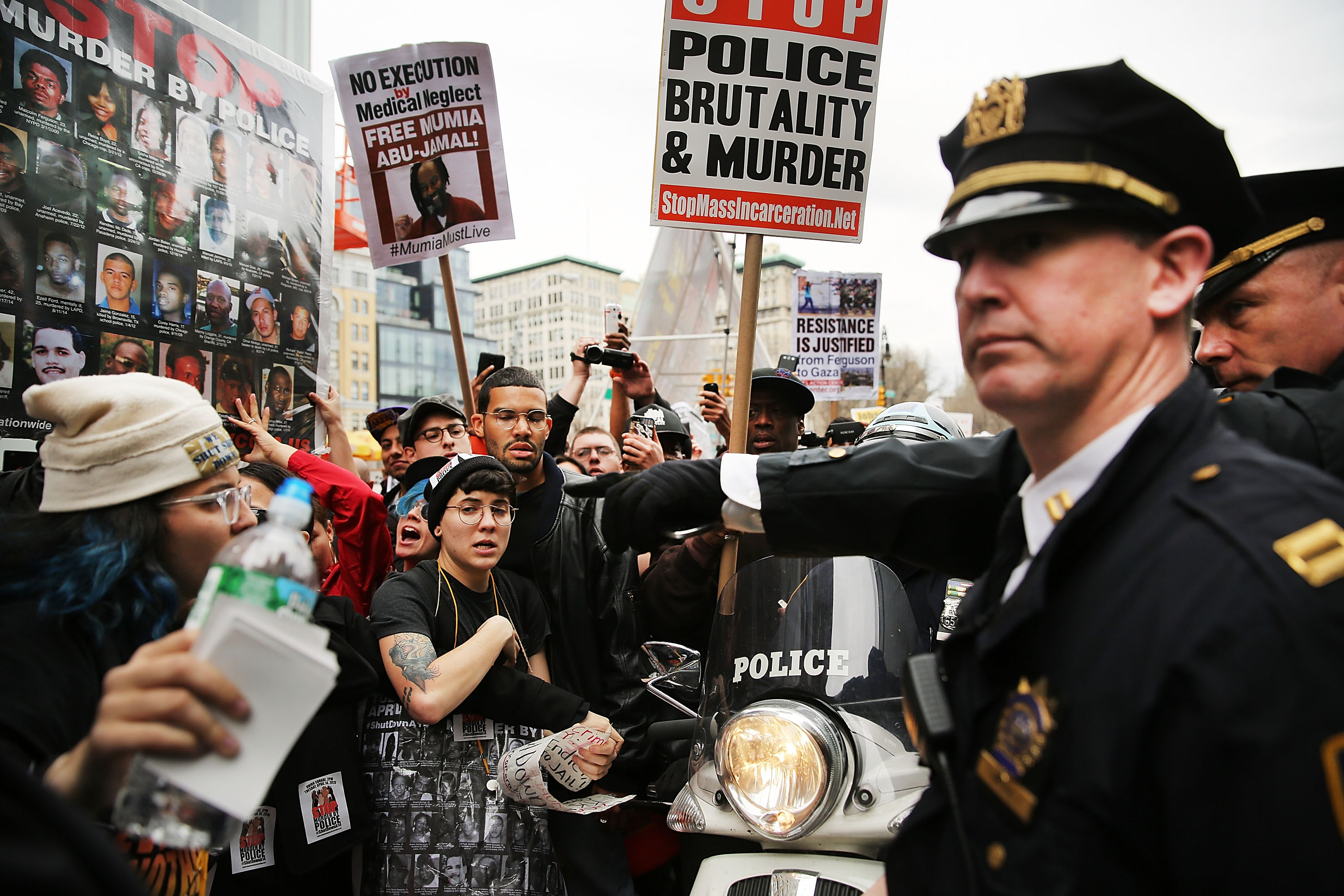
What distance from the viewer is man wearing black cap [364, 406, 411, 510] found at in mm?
5898

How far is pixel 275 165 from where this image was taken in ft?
13.7

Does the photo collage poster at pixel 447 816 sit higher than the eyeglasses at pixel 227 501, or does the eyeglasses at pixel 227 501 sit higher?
the eyeglasses at pixel 227 501

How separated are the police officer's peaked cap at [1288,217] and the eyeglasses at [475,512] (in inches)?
103

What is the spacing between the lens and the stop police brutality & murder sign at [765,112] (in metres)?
3.37

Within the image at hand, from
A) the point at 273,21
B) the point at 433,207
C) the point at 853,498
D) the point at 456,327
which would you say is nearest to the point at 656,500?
the point at 853,498

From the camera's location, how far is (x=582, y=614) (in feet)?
12.0

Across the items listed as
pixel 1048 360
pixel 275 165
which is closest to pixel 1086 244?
pixel 1048 360

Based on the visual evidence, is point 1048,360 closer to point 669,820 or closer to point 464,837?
point 669,820

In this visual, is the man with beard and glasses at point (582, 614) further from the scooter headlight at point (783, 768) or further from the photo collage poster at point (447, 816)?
the scooter headlight at point (783, 768)

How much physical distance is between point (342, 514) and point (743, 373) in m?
2.28

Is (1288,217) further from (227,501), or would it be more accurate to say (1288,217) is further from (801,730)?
(227,501)

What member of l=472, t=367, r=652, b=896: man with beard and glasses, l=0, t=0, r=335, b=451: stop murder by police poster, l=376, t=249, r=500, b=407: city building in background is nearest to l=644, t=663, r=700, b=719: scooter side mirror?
l=472, t=367, r=652, b=896: man with beard and glasses

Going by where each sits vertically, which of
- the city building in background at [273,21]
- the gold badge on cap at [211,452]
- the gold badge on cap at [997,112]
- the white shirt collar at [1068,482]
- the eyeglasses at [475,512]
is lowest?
the eyeglasses at [475,512]

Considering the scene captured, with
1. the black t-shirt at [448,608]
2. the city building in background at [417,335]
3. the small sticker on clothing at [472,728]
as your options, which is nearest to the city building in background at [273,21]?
the black t-shirt at [448,608]
